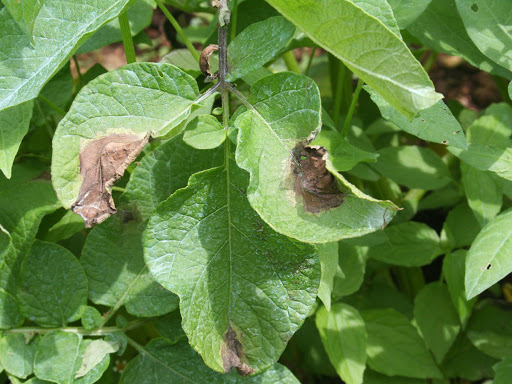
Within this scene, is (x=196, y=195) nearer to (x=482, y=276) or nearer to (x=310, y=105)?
(x=310, y=105)

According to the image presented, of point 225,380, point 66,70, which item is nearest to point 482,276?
point 225,380

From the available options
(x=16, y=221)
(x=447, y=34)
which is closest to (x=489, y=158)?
(x=447, y=34)

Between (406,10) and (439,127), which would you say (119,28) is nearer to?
(406,10)

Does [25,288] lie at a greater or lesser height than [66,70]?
lesser

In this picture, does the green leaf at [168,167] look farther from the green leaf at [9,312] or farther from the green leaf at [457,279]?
the green leaf at [457,279]

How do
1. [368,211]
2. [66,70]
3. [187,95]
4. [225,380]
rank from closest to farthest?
Result: 1. [368,211]
2. [187,95]
3. [225,380]
4. [66,70]

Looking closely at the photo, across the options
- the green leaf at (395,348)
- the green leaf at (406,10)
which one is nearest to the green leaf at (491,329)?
the green leaf at (395,348)

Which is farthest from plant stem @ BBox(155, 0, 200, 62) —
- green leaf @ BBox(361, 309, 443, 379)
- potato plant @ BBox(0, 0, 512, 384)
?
green leaf @ BBox(361, 309, 443, 379)
